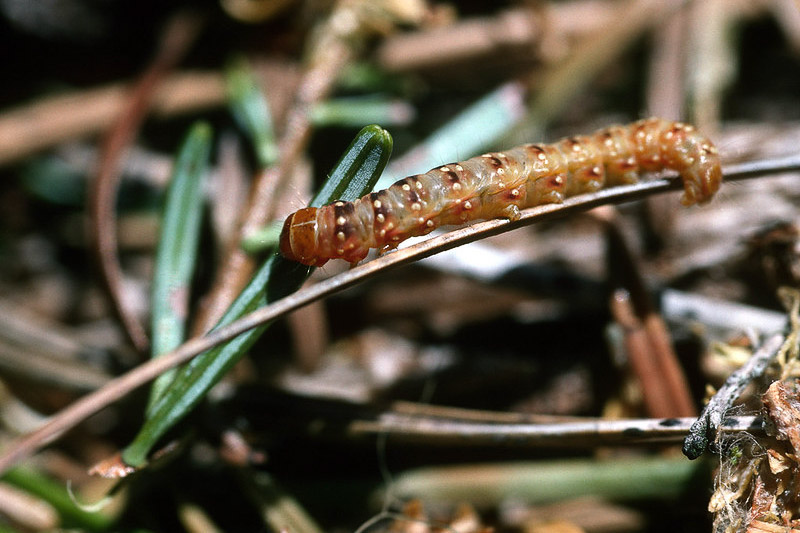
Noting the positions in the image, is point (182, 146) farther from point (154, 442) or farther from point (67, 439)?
point (67, 439)

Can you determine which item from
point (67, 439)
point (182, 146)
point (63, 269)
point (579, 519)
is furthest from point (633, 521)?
point (63, 269)

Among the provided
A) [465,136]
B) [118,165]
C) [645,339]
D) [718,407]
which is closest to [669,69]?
[465,136]

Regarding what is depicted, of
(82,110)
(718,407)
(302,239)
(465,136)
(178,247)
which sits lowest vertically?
(718,407)

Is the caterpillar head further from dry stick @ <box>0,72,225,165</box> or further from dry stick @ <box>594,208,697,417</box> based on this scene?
dry stick @ <box>0,72,225,165</box>

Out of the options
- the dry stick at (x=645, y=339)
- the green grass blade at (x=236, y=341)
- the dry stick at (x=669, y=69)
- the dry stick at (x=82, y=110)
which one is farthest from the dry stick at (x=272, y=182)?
the dry stick at (x=669, y=69)

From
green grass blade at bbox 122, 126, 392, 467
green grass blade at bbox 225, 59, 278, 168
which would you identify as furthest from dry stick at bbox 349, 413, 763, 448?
green grass blade at bbox 225, 59, 278, 168

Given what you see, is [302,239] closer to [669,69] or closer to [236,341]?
[236,341]

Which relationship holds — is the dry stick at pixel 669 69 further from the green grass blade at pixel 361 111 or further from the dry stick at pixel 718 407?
the dry stick at pixel 718 407
